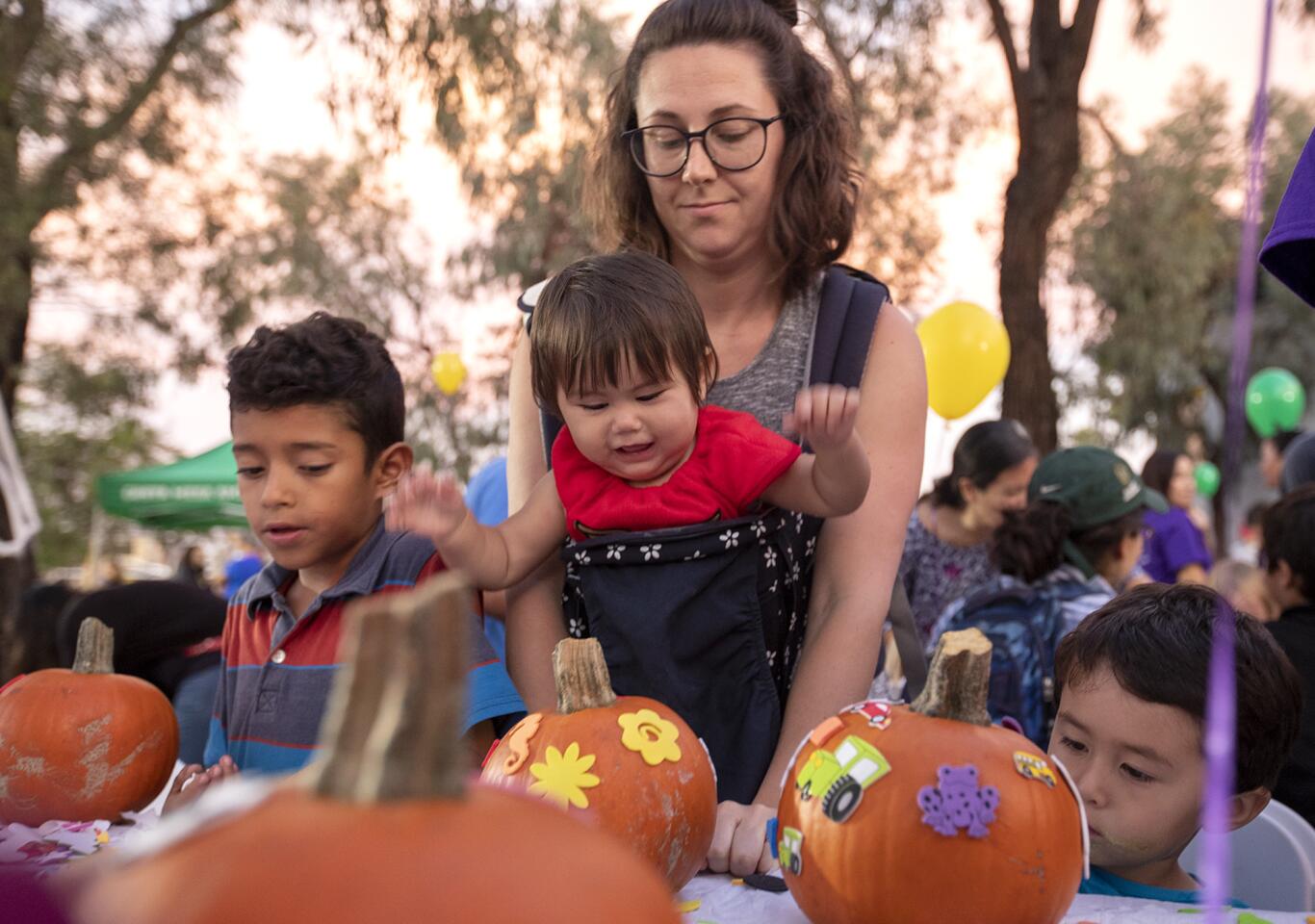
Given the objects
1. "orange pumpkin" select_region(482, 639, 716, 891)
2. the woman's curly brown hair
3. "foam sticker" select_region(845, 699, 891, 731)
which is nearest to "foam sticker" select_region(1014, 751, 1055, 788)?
"foam sticker" select_region(845, 699, 891, 731)

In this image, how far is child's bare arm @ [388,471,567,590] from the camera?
1786 mm

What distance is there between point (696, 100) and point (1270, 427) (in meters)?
13.6

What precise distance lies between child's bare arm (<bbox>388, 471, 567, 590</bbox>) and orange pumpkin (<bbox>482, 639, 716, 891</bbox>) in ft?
1.22

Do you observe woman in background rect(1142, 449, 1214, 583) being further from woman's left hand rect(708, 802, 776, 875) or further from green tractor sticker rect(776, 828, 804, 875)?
green tractor sticker rect(776, 828, 804, 875)

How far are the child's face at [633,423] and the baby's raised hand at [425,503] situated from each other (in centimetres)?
30

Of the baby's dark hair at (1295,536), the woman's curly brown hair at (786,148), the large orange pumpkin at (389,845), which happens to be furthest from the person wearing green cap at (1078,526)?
the large orange pumpkin at (389,845)

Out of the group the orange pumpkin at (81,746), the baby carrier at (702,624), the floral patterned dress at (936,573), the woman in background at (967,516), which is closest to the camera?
the baby carrier at (702,624)

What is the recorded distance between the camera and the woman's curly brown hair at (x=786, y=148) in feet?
7.38

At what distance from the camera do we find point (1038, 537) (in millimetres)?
4129

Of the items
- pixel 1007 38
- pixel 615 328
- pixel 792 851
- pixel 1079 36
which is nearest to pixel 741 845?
pixel 792 851

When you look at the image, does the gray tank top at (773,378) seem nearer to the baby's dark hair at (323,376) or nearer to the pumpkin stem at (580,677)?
the baby's dark hair at (323,376)

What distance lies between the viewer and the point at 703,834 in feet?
4.94

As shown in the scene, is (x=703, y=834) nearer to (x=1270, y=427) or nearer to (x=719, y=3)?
(x=719, y=3)

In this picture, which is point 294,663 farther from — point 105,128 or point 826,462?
point 105,128
